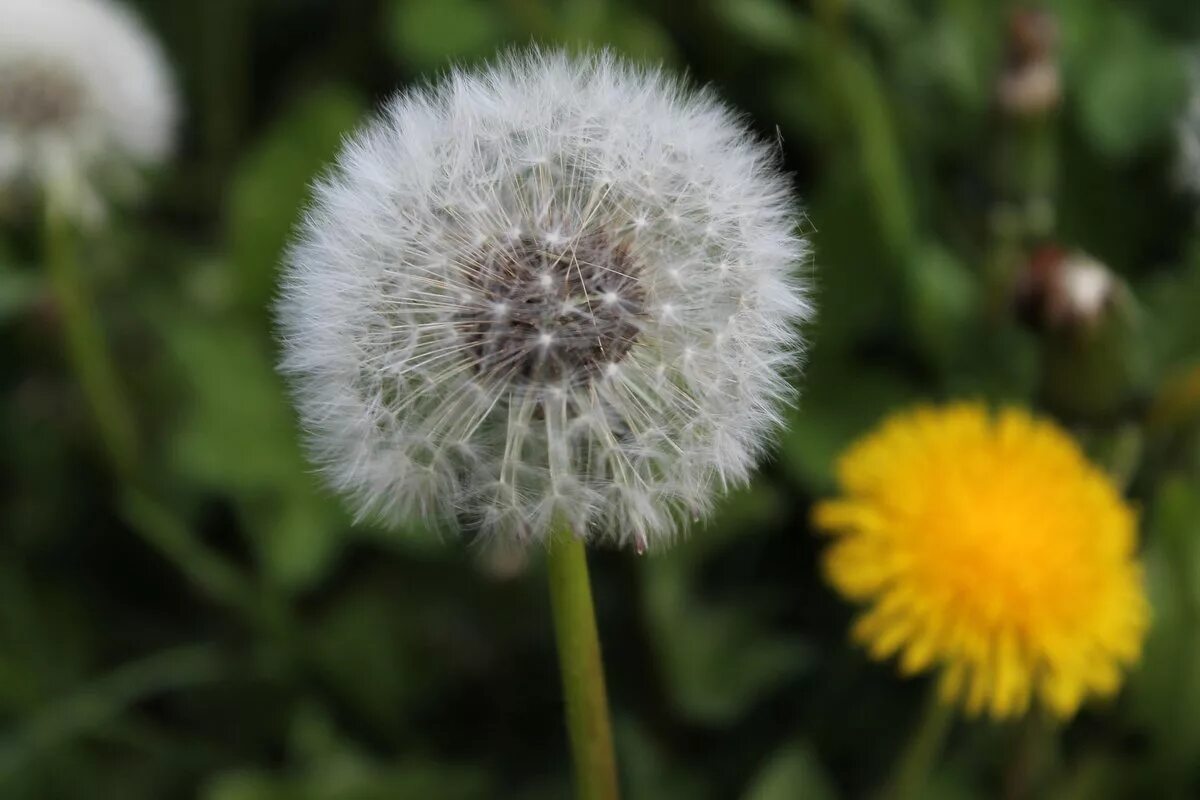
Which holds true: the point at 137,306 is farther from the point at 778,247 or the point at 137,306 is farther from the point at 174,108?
the point at 778,247

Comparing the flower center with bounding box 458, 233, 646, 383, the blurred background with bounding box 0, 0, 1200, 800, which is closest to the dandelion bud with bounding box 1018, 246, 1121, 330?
the blurred background with bounding box 0, 0, 1200, 800

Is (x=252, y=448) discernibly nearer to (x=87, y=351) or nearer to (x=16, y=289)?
(x=87, y=351)

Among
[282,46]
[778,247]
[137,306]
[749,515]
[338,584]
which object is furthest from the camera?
[282,46]

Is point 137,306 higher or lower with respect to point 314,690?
higher

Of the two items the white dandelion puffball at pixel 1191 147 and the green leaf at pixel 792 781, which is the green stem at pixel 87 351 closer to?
the green leaf at pixel 792 781

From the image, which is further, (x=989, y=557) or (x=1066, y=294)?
(x=1066, y=294)

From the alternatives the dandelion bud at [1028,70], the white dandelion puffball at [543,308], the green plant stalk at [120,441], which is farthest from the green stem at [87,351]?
the dandelion bud at [1028,70]

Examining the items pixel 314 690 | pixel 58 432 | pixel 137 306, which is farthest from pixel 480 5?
pixel 314 690

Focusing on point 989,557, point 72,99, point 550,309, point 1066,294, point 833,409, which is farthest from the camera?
point 72,99

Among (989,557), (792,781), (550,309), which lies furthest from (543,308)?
(792,781)
